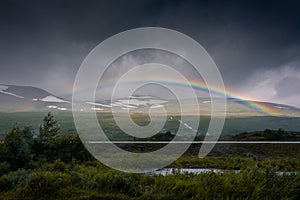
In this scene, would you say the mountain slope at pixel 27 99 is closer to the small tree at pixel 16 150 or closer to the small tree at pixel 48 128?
the small tree at pixel 48 128

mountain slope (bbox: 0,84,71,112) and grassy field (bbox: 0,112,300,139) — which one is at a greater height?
mountain slope (bbox: 0,84,71,112)

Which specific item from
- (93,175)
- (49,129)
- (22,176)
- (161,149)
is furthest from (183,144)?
(22,176)

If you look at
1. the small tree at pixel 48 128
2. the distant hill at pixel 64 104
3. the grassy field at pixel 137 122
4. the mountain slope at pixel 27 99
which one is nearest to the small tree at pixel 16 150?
the small tree at pixel 48 128

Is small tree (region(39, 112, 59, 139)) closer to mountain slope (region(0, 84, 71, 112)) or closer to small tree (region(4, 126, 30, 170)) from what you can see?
small tree (region(4, 126, 30, 170))

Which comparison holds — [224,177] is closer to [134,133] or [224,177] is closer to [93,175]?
[93,175]

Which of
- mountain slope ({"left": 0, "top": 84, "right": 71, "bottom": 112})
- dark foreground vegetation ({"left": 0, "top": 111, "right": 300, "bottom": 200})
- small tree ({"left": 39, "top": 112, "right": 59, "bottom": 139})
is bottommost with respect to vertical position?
dark foreground vegetation ({"left": 0, "top": 111, "right": 300, "bottom": 200})

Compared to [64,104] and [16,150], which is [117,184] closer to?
[16,150]

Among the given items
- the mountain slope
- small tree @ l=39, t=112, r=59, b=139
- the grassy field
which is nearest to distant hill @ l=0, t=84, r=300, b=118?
the mountain slope

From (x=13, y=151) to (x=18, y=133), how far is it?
592mm

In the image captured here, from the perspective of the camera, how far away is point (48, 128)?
406 inches

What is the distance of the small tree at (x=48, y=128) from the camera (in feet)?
33.1

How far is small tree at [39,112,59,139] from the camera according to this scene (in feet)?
33.1

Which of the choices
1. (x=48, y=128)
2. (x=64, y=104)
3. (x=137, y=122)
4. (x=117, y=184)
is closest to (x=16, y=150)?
(x=48, y=128)

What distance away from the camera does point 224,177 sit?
7.15 m
